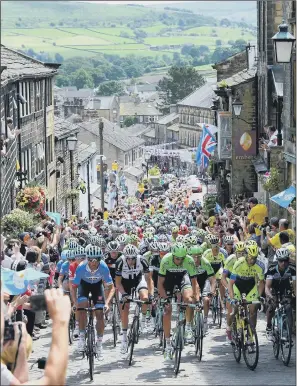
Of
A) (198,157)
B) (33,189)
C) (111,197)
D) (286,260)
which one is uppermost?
(286,260)

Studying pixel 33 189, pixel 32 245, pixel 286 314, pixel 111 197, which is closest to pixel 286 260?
pixel 286 314

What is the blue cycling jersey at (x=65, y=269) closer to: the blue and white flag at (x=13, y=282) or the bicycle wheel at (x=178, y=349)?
the bicycle wheel at (x=178, y=349)

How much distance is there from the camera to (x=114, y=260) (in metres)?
18.3

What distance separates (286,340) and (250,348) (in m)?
A: 0.52

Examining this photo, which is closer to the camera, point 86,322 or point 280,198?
point 86,322

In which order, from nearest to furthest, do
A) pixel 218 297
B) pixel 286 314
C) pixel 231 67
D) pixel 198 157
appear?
pixel 286 314 → pixel 218 297 → pixel 198 157 → pixel 231 67

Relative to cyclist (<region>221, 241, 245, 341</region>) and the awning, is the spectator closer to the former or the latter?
cyclist (<region>221, 241, 245, 341</region>)

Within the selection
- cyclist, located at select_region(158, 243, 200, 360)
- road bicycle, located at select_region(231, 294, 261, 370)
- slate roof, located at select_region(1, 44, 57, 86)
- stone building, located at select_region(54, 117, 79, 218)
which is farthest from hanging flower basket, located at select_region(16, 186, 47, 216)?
stone building, located at select_region(54, 117, 79, 218)

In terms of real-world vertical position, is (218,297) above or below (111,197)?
above

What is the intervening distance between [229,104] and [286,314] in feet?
127

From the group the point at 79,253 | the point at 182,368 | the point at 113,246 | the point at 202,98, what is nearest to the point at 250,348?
the point at 182,368

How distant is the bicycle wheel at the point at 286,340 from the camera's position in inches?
598

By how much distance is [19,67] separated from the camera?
42.2 meters

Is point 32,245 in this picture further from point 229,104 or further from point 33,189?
point 229,104
